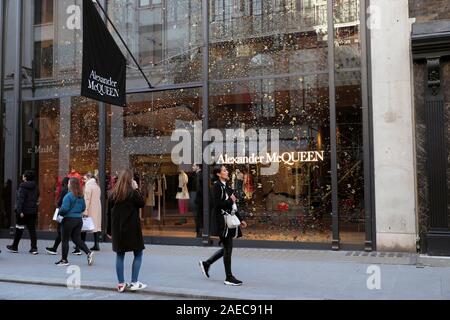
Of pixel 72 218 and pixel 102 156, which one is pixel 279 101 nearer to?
pixel 102 156

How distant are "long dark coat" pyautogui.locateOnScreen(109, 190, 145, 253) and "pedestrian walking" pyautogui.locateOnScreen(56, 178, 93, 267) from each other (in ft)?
8.81

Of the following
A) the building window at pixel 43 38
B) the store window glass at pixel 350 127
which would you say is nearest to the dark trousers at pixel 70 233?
the store window glass at pixel 350 127

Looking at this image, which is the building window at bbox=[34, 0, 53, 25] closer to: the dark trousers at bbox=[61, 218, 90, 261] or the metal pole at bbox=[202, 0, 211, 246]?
the metal pole at bbox=[202, 0, 211, 246]

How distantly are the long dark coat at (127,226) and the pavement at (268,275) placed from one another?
74 cm

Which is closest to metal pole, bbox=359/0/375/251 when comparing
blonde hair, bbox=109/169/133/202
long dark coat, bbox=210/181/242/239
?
long dark coat, bbox=210/181/242/239

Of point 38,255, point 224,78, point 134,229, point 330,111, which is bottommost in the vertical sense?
point 38,255

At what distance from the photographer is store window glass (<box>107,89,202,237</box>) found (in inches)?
496

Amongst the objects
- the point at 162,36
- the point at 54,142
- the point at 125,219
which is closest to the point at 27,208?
the point at 54,142

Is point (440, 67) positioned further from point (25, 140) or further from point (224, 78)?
point (25, 140)

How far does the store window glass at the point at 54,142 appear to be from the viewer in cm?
1373

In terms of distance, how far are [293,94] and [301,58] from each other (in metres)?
0.83

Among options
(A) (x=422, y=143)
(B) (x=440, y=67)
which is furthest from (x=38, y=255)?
(B) (x=440, y=67)

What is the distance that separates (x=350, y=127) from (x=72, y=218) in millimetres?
6043

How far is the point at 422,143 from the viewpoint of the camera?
10.2 meters
